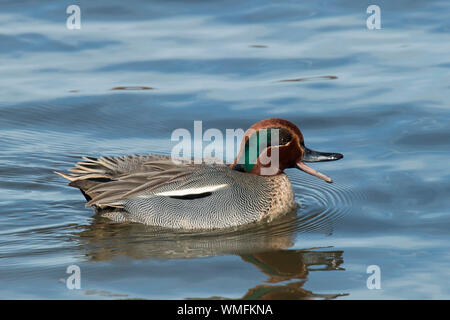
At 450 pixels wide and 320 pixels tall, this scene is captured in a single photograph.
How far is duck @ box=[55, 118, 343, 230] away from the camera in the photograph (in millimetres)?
7828

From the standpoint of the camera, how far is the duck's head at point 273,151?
314 inches

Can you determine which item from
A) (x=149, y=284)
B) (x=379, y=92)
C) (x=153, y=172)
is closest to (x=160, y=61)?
(x=379, y=92)

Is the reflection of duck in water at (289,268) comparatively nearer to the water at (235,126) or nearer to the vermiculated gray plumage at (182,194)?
the water at (235,126)

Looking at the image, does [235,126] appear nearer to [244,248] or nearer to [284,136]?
[284,136]

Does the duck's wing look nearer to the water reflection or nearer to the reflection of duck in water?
the water reflection

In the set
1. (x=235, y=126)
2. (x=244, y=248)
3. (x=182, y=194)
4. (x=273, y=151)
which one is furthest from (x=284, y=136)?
(x=235, y=126)

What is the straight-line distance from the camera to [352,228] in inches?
304

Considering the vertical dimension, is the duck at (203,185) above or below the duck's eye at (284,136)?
below

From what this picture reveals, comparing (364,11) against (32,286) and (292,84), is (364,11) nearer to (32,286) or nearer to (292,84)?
(292,84)

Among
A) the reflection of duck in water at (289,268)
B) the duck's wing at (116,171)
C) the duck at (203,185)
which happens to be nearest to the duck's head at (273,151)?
the duck at (203,185)

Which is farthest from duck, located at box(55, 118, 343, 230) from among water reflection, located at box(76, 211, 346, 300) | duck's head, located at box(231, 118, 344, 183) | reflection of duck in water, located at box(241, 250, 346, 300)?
reflection of duck in water, located at box(241, 250, 346, 300)

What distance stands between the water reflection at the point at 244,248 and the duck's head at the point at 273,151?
0.55 m

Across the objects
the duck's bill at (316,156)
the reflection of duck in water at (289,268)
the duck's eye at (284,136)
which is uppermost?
the duck's eye at (284,136)

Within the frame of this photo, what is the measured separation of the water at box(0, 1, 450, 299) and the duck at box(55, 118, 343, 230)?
0.61 feet
